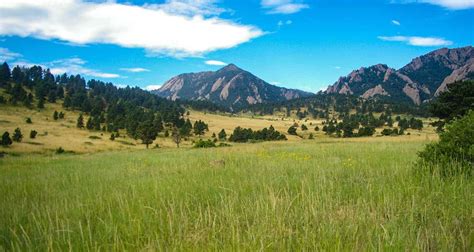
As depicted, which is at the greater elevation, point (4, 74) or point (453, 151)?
point (4, 74)

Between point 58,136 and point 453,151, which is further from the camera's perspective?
point 58,136

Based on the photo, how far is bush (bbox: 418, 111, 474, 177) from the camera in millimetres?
8422

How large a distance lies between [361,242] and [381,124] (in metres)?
168

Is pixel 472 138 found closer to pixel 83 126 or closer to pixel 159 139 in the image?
pixel 159 139

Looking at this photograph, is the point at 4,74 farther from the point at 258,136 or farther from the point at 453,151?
the point at 453,151

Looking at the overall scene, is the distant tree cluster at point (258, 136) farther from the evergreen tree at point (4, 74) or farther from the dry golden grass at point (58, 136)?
the evergreen tree at point (4, 74)

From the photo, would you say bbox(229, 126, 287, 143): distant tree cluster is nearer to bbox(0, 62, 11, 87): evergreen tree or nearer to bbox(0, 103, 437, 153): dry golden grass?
bbox(0, 103, 437, 153): dry golden grass

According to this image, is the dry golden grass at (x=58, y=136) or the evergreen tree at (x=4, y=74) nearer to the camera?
the dry golden grass at (x=58, y=136)

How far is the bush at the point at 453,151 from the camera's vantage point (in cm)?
842

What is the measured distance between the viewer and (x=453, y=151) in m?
A: 9.09

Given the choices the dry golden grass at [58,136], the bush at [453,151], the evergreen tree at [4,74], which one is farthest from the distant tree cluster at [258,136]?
the evergreen tree at [4,74]

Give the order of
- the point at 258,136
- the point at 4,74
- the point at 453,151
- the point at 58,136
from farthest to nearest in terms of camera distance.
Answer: the point at 4,74 → the point at 258,136 → the point at 58,136 → the point at 453,151

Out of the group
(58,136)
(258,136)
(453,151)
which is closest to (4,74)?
(58,136)

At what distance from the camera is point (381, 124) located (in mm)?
158500
